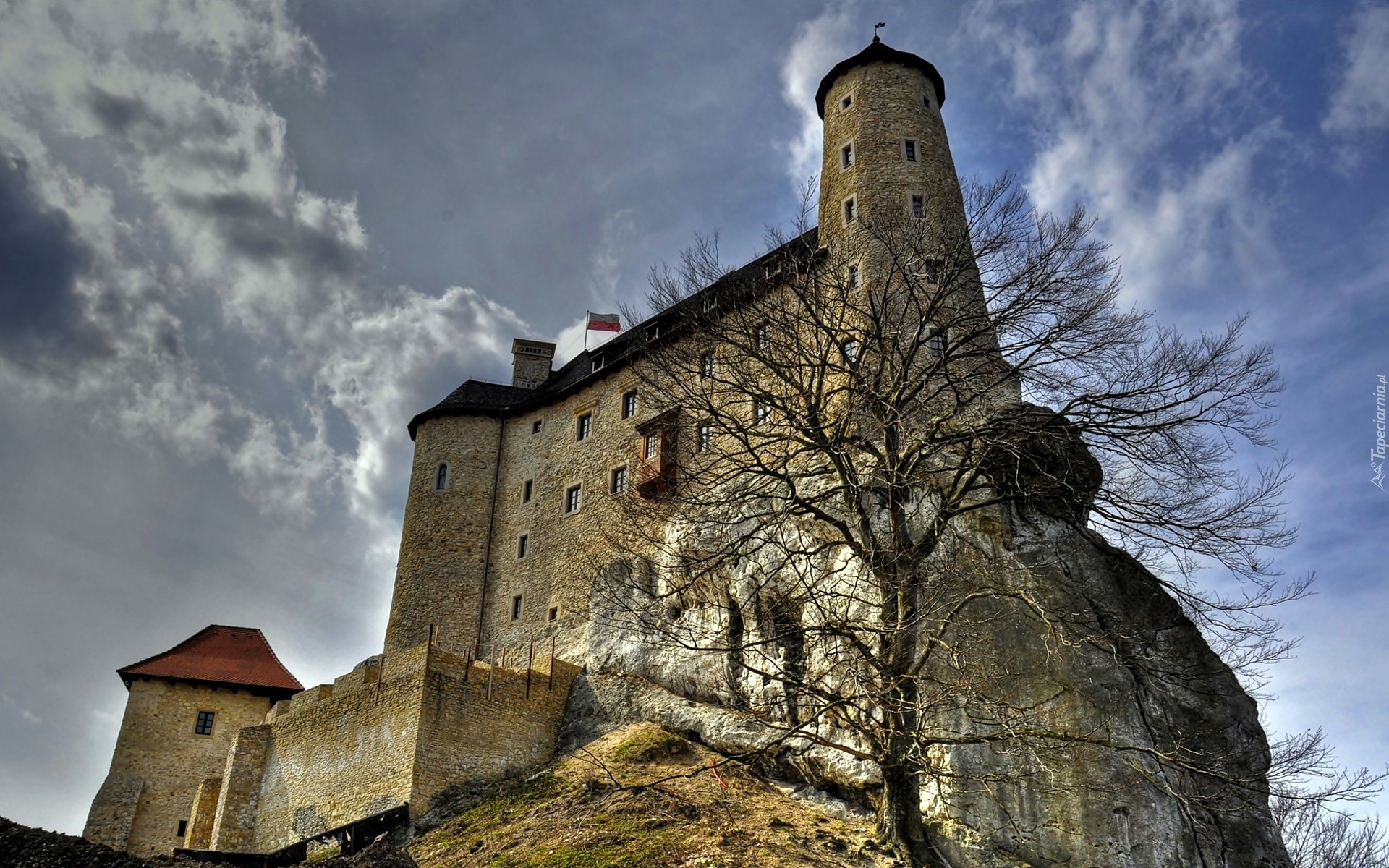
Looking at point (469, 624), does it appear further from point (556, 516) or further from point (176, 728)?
point (176, 728)

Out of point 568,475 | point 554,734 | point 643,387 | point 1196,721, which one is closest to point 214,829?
→ point 554,734

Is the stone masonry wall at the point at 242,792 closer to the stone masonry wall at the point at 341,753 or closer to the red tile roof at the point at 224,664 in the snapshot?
the stone masonry wall at the point at 341,753

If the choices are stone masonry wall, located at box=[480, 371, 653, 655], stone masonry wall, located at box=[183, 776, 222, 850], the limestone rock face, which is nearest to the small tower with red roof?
stone masonry wall, located at box=[183, 776, 222, 850]

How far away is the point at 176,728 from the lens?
30.8m

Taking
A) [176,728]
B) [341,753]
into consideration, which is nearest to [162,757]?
[176,728]

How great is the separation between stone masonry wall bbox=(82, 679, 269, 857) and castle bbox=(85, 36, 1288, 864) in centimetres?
4

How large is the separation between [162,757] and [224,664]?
3173mm

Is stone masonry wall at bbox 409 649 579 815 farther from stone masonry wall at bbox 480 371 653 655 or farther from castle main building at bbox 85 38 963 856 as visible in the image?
stone masonry wall at bbox 480 371 653 655

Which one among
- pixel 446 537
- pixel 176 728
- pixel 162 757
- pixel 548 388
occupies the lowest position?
pixel 162 757

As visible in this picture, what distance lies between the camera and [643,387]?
2873 cm

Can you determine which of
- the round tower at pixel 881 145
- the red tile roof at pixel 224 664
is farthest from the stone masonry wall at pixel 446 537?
the round tower at pixel 881 145

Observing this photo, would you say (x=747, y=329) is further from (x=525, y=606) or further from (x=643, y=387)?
(x=525, y=606)

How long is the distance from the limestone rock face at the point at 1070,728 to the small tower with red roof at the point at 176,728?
15.9 meters

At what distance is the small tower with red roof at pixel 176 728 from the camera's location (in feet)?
95.7
